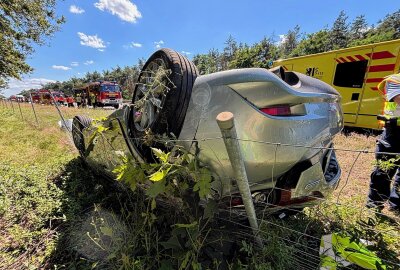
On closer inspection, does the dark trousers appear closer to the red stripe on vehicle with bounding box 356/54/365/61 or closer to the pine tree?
the red stripe on vehicle with bounding box 356/54/365/61

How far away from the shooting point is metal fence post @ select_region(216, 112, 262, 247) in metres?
1.13

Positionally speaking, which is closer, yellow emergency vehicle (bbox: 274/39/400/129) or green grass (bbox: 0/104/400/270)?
green grass (bbox: 0/104/400/270)

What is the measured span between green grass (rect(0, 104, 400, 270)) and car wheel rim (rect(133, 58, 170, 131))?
69 cm

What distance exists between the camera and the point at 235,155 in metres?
1.26

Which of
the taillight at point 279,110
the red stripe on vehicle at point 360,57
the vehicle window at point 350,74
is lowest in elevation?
the taillight at point 279,110

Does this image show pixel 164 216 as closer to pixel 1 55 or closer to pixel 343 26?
pixel 1 55

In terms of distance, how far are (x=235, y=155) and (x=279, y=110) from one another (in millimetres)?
457

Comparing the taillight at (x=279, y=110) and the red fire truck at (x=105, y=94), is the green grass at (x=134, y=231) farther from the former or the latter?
the red fire truck at (x=105, y=94)

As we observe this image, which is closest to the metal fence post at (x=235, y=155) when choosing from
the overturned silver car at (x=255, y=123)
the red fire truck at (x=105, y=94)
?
the overturned silver car at (x=255, y=123)

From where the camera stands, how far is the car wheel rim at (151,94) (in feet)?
5.55

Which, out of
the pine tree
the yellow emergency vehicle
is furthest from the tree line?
the yellow emergency vehicle

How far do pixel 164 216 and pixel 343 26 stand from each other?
72.9m

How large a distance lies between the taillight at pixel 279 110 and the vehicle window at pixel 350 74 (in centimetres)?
702

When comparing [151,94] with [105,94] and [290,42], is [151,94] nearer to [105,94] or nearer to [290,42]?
[105,94]
